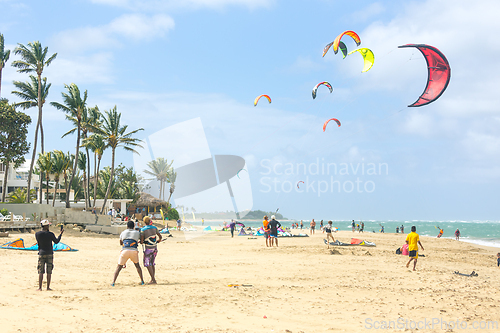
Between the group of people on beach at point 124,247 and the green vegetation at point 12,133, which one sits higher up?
the green vegetation at point 12,133

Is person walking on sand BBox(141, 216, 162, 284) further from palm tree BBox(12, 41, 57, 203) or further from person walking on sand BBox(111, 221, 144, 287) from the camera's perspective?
palm tree BBox(12, 41, 57, 203)

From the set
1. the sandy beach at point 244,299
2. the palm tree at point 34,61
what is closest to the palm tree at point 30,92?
the palm tree at point 34,61

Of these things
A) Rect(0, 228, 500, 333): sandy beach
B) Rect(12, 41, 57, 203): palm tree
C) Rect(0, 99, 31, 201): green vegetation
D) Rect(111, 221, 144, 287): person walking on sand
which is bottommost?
Rect(0, 228, 500, 333): sandy beach

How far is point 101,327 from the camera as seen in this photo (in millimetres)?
5496

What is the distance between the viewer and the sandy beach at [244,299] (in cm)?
582

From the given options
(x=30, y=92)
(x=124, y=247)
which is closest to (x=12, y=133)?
(x=30, y=92)

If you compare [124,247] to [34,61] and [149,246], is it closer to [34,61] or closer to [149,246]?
[149,246]

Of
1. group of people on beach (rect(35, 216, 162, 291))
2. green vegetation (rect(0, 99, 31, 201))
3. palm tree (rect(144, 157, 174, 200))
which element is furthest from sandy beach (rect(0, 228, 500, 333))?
palm tree (rect(144, 157, 174, 200))

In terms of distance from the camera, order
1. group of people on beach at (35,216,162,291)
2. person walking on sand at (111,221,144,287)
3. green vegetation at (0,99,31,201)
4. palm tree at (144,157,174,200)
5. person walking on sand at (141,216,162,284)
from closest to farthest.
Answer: group of people on beach at (35,216,162,291), person walking on sand at (111,221,144,287), person walking on sand at (141,216,162,284), green vegetation at (0,99,31,201), palm tree at (144,157,174,200)

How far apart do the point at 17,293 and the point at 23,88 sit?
32.8 meters

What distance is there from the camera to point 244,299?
7371mm

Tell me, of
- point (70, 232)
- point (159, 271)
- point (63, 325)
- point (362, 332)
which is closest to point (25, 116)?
point (70, 232)

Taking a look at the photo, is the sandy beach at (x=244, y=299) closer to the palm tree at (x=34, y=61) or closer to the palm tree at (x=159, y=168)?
the palm tree at (x=34, y=61)

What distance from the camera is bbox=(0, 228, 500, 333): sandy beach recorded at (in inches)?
229
